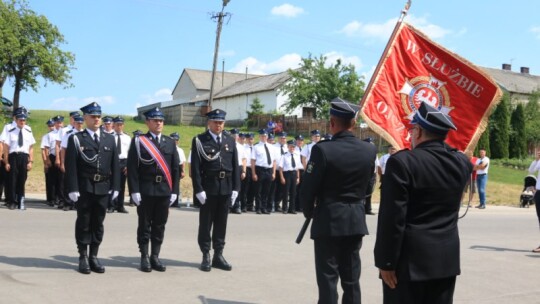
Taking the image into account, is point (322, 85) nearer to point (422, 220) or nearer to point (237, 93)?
point (237, 93)

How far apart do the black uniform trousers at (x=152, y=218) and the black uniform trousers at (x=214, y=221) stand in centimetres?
52

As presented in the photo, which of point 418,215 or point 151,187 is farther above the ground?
point 418,215

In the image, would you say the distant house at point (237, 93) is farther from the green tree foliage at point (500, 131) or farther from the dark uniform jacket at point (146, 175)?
the dark uniform jacket at point (146, 175)

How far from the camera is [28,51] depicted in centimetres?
4747

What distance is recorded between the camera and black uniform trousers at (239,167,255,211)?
1681 cm

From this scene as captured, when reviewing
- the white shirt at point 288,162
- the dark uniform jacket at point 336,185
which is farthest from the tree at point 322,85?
the dark uniform jacket at point 336,185

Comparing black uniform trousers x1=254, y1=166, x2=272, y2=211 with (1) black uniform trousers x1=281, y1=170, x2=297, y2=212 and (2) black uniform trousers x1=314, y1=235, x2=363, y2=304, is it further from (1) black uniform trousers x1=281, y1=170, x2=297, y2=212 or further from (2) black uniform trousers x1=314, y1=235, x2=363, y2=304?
(2) black uniform trousers x1=314, y1=235, x2=363, y2=304

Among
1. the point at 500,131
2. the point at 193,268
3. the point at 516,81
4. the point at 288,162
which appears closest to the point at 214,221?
the point at 193,268

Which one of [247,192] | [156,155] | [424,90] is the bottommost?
[247,192]

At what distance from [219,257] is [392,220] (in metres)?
4.69

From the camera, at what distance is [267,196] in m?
16.9

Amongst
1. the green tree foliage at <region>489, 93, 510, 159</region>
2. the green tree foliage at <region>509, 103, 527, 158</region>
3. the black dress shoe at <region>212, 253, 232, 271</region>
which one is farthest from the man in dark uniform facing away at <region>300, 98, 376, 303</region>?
the green tree foliage at <region>509, 103, 527, 158</region>

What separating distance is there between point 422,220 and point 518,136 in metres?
53.5

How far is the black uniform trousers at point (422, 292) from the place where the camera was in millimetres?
4141
